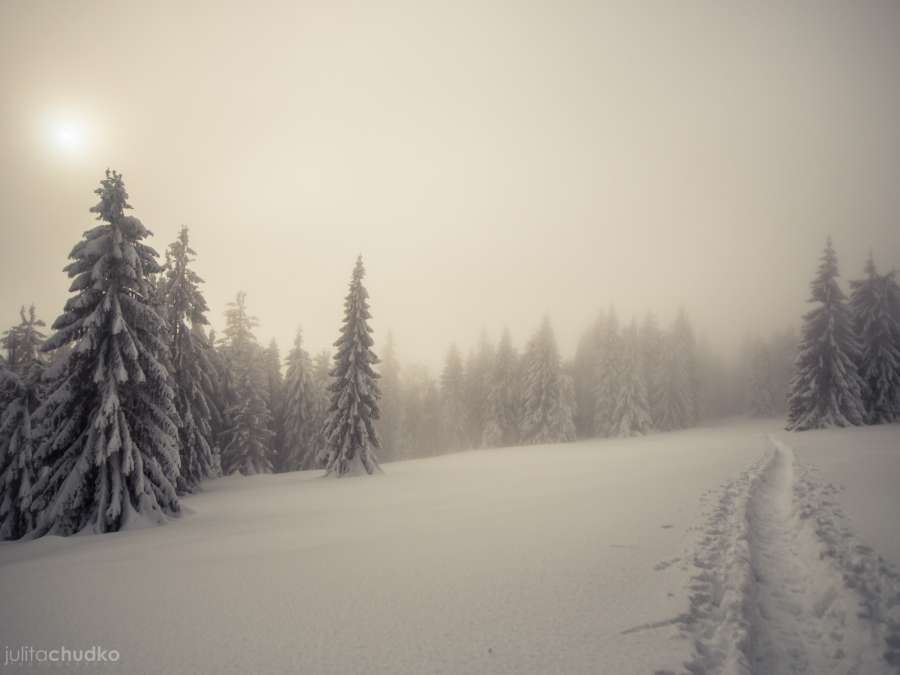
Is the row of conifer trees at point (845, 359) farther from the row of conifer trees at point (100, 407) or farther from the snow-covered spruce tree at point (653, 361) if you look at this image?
the row of conifer trees at point (100, 407)

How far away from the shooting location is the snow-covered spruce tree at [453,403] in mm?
56281

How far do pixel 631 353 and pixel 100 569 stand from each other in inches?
2038

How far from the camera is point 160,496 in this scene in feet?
46.4

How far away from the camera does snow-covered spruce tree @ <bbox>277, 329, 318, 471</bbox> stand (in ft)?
133

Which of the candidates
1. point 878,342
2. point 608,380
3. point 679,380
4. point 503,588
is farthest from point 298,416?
point 878,342

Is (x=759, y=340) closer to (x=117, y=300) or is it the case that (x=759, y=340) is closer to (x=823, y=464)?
(x=823, y=464)

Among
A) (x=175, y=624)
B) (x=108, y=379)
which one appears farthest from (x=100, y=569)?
(x=108, y=379)

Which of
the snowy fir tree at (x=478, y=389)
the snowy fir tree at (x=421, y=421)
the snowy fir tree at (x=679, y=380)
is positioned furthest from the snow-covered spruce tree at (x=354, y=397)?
the snowy fir tree at (x=679, y=380)

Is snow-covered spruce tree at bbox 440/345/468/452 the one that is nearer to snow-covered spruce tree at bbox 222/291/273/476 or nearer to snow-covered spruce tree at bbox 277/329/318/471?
snow-covered spruce tree at bbox 277/329/318/471

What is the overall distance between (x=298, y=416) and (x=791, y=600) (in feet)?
132

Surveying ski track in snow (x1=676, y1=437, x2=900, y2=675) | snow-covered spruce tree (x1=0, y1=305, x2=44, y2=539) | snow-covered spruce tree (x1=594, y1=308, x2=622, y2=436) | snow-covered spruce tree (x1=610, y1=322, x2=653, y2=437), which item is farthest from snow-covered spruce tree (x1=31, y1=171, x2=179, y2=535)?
snow-covered spruce tree (x1=594, y1=308, x2=622, y2=436)

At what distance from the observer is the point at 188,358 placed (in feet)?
79.2

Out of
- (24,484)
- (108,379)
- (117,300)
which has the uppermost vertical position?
(117,300)

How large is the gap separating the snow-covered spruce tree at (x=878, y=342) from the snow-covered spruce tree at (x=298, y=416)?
47.0 m
